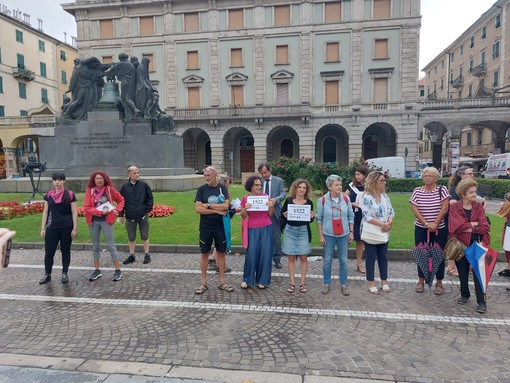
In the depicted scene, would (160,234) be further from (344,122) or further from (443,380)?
(344,122)

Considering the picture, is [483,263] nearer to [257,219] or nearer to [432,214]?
[432,214]

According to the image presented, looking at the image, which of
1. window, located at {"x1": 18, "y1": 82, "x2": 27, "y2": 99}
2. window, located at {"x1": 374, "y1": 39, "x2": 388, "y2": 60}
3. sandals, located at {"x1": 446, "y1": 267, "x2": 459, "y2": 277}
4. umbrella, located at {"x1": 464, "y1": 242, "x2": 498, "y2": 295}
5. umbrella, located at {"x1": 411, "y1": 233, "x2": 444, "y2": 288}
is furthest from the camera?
window, located at {"x1": 18, "y1": 82, "x2": 27, "y2": 99}

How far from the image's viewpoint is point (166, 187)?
1537cm

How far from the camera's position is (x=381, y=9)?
34.7 meters

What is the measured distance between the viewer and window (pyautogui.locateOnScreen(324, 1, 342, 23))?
3556 centimetres

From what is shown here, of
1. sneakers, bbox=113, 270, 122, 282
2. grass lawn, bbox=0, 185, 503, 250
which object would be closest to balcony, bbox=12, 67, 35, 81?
grass lawn, bbox=0, 185, 503, 250

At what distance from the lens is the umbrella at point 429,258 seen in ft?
17.4

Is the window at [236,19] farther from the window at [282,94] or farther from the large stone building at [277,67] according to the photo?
the window at [282,94]

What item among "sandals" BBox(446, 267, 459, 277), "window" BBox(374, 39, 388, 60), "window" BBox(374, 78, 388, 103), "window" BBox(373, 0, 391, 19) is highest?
"window" BBox(373, 0, 391, 19)

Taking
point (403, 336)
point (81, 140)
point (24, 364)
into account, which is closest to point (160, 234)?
point (24, 364)

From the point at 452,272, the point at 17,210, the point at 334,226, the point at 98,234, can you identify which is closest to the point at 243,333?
the point at 334,226

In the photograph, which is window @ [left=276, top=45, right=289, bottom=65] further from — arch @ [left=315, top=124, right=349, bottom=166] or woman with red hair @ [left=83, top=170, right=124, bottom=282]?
woman with red hair @ [left=83, top=170, right=124, bottom=282]

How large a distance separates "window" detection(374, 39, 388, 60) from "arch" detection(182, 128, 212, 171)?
2062cm

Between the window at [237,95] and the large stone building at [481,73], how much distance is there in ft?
68.6
